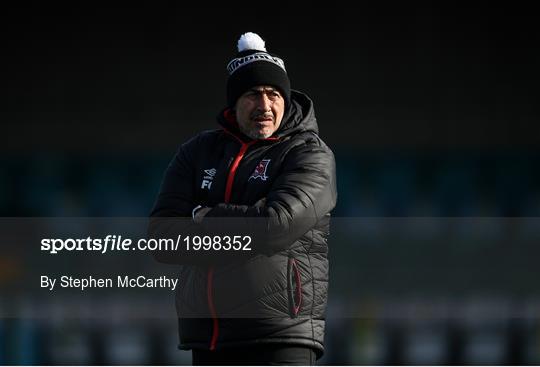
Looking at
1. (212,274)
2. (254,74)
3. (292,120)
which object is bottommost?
(212,274)

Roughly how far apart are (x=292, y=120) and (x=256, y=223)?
0.31 metres

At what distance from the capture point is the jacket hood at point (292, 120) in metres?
2.87

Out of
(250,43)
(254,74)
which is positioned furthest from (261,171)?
(250,43)

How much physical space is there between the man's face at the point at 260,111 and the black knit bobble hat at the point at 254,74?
16 mm

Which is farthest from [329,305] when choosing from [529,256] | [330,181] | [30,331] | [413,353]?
[330,181]

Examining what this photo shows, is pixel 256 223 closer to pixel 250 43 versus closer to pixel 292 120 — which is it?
pixel 292 120

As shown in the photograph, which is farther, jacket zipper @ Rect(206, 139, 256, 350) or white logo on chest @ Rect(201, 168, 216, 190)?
white logo on chest @ Rect(201, 168, 216, 190)

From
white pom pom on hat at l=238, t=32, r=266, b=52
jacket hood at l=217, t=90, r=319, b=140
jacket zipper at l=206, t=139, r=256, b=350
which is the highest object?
white pom pom on hat at l=238, t=32, r=266, b=52

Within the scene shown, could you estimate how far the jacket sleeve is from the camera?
2.73 meters

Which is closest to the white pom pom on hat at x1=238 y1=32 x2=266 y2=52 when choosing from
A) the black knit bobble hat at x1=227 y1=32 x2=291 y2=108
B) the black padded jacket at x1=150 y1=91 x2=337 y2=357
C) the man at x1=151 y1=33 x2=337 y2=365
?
the black knit bobble hat at x1=227 y1=32 x2=291 y2=108

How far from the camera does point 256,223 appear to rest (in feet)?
9.02

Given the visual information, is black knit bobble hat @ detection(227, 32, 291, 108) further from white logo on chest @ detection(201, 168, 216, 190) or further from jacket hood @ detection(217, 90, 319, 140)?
white logo on chest @ detection(201, 168, 216, 190)

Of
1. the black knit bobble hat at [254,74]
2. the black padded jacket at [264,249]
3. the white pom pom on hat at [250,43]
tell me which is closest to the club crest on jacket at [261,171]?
the black padded jacket at [264,249]

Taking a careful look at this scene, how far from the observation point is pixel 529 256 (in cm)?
636
